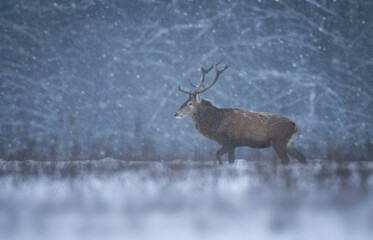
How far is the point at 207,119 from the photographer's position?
21.4ft

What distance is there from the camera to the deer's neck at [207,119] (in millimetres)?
6467

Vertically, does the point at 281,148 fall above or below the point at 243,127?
below

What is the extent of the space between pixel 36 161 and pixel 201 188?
12.3ft

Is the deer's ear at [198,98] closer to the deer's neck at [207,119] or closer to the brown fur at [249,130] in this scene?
the deer's neck at [207,119]

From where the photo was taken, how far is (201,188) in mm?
4254

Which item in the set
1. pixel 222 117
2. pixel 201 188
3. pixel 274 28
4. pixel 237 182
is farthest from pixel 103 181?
pixel 274 28

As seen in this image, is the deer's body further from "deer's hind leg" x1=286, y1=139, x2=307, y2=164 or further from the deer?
"deer's hind leg" x1=286, y1=139, x2=307, y2=164

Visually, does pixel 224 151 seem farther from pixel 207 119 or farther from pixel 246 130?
pixel 207 119

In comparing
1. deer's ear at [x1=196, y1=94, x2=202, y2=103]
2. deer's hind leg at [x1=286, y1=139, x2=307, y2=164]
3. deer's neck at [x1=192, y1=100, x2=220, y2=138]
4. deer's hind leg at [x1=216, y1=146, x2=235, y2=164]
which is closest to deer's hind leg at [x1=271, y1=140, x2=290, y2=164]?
deer's hind leg at [x1=286, y1=139, x2=307, y2=164]

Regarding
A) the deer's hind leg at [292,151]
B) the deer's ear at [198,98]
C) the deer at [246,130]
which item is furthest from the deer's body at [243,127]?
the deer's ear at [198,98]

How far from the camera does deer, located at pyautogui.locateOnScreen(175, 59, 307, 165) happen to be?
616cm

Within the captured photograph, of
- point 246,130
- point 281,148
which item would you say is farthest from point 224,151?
point 281,148

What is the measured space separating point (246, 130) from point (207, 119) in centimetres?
70

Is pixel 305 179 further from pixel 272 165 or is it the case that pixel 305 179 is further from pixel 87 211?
pixel 87 211
